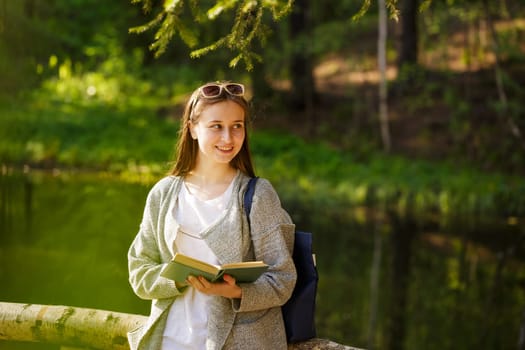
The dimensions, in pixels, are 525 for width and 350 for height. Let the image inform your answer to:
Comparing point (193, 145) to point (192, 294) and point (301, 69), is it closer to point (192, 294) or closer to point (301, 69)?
point (192, 294)

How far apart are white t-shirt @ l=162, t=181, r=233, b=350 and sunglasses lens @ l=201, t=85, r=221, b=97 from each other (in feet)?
0.94

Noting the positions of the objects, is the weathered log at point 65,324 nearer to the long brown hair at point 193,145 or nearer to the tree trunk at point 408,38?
the long brown hair at point 193,145

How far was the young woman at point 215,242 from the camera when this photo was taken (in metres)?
2.47

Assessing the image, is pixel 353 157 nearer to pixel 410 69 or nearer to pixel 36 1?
pixel 410 69

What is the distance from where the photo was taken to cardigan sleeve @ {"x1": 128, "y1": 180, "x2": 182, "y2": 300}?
8.36 feet

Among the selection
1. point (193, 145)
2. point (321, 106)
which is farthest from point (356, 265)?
point (321, 106)

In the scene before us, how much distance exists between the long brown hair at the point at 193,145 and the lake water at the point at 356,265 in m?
3.85

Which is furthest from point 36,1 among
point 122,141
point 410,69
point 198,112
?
point 198,112

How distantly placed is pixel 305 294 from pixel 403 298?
6.01 meters

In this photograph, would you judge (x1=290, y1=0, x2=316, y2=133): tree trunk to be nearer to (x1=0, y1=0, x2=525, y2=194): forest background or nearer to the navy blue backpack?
(x1=0, y1=0, x2=525, y2=194): forest background

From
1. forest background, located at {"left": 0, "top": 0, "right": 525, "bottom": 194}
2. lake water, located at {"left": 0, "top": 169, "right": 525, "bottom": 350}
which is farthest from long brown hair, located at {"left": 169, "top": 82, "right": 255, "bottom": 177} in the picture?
forest background, located at {"left": 0, "top": 0, "right": 525, "bottom": 194}

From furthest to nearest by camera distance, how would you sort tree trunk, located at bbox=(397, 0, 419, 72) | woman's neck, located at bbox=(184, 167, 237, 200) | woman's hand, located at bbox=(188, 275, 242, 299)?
1. tree trunk, located at bbox=(397, 0, 419, 72)
2. woman's neck, located at bbox=(184, 167, 237, 200)
3. woman's hand, located at bbox=(188, 275, 242, 299)

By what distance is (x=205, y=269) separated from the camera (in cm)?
228

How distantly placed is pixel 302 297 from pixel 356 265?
702cm
